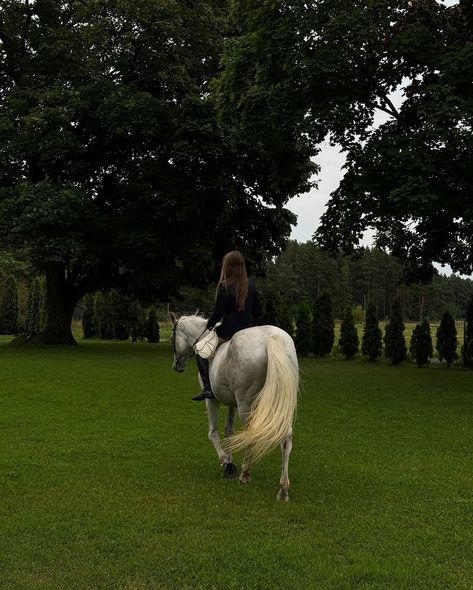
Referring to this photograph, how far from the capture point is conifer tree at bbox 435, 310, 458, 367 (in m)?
27.1

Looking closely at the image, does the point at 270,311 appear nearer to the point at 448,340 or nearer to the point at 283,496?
the point at 448,340

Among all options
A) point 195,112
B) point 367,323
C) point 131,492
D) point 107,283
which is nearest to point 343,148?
point 195,112

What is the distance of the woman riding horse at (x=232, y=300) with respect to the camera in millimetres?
7875

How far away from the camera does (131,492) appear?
699 cm

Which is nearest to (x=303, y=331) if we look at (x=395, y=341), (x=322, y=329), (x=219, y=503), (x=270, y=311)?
(x=322, y=329)

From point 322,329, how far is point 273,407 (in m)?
25.2

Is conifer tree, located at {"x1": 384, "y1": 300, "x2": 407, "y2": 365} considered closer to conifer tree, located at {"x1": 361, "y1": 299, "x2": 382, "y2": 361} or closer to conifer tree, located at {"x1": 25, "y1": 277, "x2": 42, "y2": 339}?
conifer tree, located at {"x1": 361, "y1": 299, "x2": 382, "y2": 361}

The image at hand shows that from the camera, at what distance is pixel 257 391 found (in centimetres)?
733

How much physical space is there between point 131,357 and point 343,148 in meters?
12.7

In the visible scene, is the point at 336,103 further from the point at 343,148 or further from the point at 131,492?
the point at 131,492

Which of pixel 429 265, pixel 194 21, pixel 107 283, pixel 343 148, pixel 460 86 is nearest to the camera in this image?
pixel 460 86

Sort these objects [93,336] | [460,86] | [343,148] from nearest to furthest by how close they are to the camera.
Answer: [460,86], [343,148], [93,336]

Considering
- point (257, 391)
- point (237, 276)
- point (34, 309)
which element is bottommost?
point (257, 391)

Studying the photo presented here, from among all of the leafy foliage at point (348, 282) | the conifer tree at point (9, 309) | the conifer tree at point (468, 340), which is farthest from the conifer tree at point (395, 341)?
the leafy foliage at point (348, 282)
